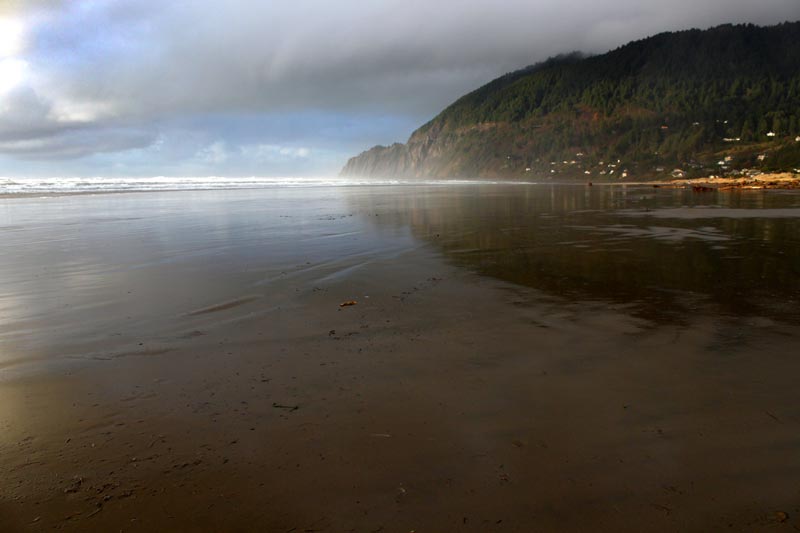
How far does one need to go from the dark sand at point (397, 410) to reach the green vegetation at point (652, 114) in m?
67.1

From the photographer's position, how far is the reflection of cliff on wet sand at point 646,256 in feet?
22.2

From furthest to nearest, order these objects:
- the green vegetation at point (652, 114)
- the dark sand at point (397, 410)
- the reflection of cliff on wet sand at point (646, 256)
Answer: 1. the green vegetation at point (652, 114)
2. the reflection of cliff on wet sand at point (646, 256)
3. the dark sand at point (397, 410)

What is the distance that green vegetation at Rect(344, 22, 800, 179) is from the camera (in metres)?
83.5

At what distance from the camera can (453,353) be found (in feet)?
15.8

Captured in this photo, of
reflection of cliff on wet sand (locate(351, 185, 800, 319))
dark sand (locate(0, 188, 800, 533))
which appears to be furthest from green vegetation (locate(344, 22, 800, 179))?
dark sand (locate(0, 188, 800, 533))

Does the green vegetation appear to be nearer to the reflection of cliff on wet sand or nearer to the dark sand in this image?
the reflection of cliff on wet sand

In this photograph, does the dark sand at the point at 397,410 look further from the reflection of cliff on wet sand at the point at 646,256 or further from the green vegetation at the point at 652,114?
the green vegetation at the point at 652,114

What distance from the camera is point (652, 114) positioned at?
356 feet

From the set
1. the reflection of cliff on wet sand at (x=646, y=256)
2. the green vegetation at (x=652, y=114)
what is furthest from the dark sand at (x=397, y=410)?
the green vegetation at (x=652, y=114)

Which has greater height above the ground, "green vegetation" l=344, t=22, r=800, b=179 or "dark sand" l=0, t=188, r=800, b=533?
"green vegetation" l=344, t=22, r=800, b=179

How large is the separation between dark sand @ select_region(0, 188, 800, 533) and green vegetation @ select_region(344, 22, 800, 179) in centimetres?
6713

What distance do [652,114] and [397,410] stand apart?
413 feet

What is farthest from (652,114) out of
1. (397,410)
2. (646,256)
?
(397,410)

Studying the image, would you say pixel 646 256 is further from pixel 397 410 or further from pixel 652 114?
pixel 652 114
